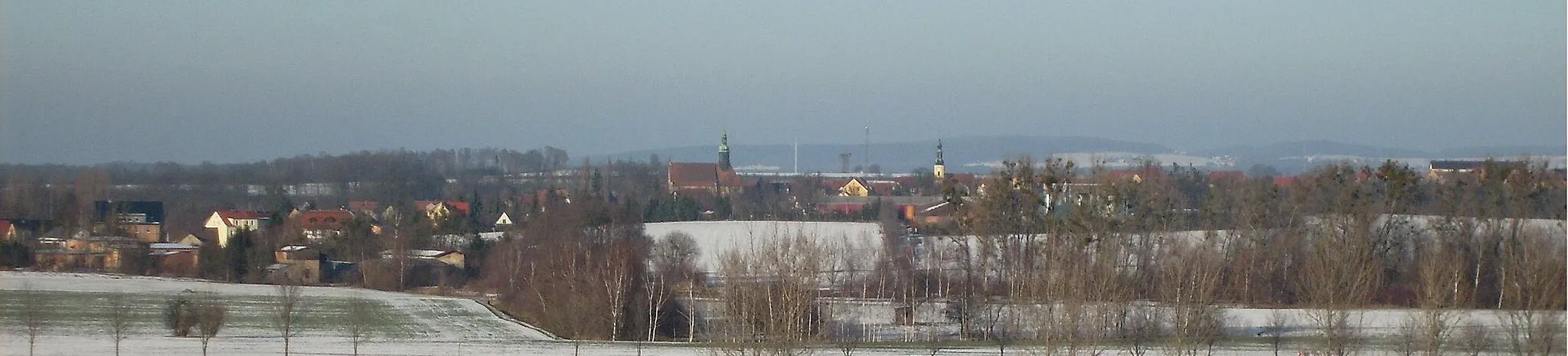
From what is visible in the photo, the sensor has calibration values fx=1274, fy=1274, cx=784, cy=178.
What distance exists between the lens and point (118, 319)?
74.9ft

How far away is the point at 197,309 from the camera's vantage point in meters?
24.6

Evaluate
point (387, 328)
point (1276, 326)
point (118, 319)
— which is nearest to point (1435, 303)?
point (1276, 326)

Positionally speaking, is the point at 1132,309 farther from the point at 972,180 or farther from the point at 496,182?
the point at 496,182

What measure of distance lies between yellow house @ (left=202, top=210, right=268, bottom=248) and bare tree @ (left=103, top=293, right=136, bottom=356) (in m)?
9.99

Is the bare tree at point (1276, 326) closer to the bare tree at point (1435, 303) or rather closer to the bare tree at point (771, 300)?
the bare tree at point (1435, 303)

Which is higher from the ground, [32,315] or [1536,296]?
[1536,296]

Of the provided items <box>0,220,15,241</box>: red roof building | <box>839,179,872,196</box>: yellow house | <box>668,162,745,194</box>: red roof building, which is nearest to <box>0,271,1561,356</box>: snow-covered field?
<box>0,220,15,241</box>: red roof building

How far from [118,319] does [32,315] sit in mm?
1342

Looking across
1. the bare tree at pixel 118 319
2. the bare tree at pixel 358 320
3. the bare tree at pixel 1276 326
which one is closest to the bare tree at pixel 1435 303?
the bare tree at pixel 1276 326

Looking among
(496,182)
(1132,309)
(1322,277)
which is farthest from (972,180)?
(496,182)

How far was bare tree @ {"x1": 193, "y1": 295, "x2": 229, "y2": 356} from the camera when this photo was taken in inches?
857

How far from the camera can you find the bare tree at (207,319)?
71.4 feet

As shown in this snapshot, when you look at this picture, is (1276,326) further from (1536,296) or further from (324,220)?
(324,220)

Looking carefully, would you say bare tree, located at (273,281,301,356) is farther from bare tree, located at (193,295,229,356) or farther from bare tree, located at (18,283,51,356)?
bare tree, located at (18,283,51,356)
